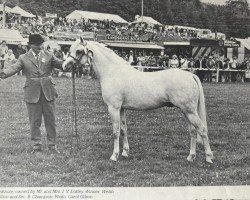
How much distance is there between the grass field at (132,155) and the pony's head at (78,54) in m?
1.05

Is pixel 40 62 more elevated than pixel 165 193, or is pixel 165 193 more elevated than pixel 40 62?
pixel 40 62

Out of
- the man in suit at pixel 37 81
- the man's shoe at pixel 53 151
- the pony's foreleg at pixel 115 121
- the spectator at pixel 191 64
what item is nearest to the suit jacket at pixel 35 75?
the man in suit at pixel 37 81

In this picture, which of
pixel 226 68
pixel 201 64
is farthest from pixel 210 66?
pixel 226 68

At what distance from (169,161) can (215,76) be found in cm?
1325

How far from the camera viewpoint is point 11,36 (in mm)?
13500

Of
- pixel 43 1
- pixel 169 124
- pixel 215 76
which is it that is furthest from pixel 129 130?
pixel 215 76

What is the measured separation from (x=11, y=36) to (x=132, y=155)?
9989 millimetres

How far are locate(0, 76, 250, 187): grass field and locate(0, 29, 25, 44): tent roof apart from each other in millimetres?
6513

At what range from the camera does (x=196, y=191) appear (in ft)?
13.0

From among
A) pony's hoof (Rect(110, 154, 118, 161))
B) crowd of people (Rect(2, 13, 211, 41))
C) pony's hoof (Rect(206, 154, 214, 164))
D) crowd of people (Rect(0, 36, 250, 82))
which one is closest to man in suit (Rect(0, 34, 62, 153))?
pony's hoof (Rect(110, 154, 118, 161))

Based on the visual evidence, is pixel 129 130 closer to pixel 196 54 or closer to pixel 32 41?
pixel 32 41

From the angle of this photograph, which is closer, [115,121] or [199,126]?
[199,126]

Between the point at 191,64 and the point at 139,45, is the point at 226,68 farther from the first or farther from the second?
the point at 139,45

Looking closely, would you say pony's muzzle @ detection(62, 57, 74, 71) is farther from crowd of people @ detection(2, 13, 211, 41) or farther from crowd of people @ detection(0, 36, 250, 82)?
crowd of people @ detection(0, 36, 250, 82)
